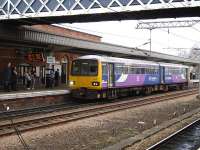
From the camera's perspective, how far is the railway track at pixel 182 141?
37.8ft

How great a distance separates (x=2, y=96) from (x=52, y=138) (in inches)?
312

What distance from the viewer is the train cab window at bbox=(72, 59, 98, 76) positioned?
24.3 meters

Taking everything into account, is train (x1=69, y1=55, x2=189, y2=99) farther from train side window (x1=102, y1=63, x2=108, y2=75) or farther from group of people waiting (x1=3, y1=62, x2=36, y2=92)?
group of people waiting (x1=3, y1=62, x2=36, y2=92)

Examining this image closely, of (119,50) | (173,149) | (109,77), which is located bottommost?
(173,149)

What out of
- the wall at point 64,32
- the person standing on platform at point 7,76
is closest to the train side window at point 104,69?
the person standing on platform at point 7,76

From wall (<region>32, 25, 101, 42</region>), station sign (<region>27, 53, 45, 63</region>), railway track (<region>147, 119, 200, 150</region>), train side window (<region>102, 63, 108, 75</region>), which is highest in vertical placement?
wall (<region>32, 25, 101, 42</region>)

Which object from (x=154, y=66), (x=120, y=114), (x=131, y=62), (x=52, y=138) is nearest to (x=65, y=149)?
(x=52, y=138)

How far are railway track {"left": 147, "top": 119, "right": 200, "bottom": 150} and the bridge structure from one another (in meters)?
7.05

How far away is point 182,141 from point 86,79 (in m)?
12.4

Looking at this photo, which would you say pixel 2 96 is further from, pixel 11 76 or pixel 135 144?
pixel 135 144

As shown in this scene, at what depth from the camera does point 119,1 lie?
69.2ft

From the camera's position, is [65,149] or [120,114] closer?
[65,149]

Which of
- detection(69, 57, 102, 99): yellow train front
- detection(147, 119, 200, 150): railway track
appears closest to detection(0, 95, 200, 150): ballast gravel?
detection(147, 119, 200, 150): railway track

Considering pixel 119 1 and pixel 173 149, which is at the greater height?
pixel 119 1
